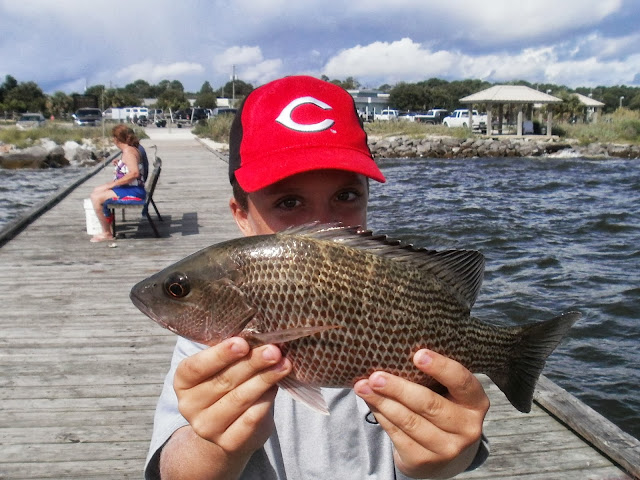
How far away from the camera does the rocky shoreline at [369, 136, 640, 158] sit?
131ft

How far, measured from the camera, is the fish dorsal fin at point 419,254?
1741 mm

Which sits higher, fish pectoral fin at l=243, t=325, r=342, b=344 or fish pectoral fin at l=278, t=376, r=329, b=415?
fish pectoral fin at l=243, t=325, r=342, b=344

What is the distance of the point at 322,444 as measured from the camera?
90.4 inches

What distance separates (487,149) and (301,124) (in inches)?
1606

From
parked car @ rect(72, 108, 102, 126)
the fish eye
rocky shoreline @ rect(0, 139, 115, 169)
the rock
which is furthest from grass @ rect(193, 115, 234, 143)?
the fish eye

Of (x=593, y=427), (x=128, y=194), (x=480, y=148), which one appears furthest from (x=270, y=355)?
(x=480, y=148)

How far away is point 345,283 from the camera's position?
164 cm

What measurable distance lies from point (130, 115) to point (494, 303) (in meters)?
74.5

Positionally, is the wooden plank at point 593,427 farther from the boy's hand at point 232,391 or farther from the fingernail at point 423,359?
the boy's hand at point 232,391

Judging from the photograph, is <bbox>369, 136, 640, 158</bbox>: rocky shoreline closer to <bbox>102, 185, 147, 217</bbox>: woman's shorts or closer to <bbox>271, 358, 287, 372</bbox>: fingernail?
<bbox>102, 185, 147, 217</bbox>: woman's shorts

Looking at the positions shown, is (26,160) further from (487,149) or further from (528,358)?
(528,358)

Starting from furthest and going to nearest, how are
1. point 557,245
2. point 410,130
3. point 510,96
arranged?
1. point 510,96
2. point 410,130
3. point 557,245

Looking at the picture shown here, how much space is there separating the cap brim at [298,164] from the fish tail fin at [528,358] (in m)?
0.72

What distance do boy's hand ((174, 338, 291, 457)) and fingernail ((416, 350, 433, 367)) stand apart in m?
0.34
